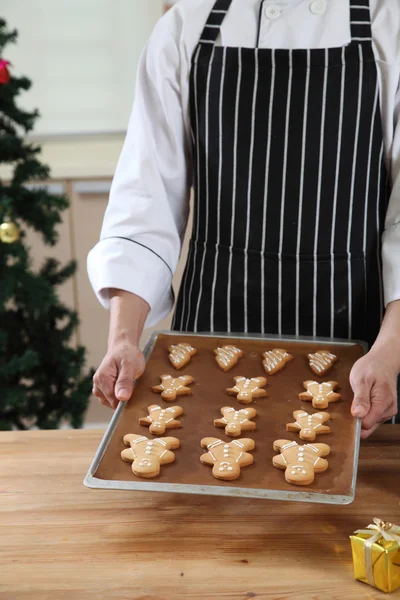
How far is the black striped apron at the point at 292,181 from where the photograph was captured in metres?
1.35

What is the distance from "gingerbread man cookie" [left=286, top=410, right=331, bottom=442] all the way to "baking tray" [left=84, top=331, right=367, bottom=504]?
0.01 m

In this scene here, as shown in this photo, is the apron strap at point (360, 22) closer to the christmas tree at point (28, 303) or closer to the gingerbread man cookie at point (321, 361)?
the gingerbread man cookie at point (321, 361)

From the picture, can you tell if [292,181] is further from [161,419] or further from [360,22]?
[161,419]

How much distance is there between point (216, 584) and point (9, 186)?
1769 millimetres

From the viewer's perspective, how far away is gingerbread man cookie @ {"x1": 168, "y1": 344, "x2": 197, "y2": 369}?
1.24 m

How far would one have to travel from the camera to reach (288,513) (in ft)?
3.21

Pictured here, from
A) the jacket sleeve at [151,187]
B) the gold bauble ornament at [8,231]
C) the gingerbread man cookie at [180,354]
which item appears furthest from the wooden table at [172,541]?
the gold bauble ornament at [8,231]

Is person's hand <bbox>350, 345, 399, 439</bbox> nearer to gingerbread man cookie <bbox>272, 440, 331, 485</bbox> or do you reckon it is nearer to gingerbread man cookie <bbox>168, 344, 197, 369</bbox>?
gingerbread man cookie <bbox>272, 440, 331, 485</bbox>

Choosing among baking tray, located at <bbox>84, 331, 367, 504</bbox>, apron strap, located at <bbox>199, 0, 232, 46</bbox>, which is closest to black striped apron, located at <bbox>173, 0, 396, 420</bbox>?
apron strap, located at <bbox>199, 0, 232, 46</bbox>

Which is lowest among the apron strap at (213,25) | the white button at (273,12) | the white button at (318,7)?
the apron strap at (213,25)

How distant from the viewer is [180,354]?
125 centimetres

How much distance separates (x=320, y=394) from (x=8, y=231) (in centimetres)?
138

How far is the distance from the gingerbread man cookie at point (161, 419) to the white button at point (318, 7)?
0.80 m

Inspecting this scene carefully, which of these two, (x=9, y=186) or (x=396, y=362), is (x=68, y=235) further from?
(x=396, y=362)
